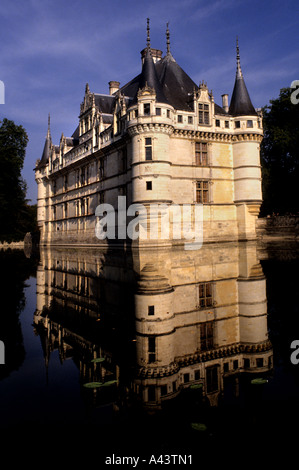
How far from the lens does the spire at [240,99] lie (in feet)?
90.1

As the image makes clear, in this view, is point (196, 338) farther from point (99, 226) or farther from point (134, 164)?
point (99, 226)

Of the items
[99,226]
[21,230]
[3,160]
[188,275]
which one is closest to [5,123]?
[3,160]

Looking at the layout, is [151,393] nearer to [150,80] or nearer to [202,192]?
[202,192]

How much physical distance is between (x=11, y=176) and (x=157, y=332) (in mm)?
41024

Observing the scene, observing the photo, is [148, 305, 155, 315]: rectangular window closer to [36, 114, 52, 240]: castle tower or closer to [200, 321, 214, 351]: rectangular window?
[200, 321, 214, 351]: rectangular window

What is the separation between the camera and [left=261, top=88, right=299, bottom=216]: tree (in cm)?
3362

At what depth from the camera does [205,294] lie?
28.1 feet

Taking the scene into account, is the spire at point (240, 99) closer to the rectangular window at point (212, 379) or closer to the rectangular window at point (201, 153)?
the rectangular window at point (201, 153)

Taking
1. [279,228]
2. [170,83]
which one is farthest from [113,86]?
[279,228]

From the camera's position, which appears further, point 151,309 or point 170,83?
point 170,83

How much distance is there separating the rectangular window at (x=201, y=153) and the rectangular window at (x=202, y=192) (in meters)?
1.52

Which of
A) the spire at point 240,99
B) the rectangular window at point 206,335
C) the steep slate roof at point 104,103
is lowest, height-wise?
the rectangular window at point 206,335

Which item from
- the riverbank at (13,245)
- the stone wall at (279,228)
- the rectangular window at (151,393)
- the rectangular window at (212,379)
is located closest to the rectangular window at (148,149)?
the stone wall at (279,228)

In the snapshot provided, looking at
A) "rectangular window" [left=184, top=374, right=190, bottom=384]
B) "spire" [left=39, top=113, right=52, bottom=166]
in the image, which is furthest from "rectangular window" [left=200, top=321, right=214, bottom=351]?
"spire" [left=39, top=113, right=52, bottom=166]
